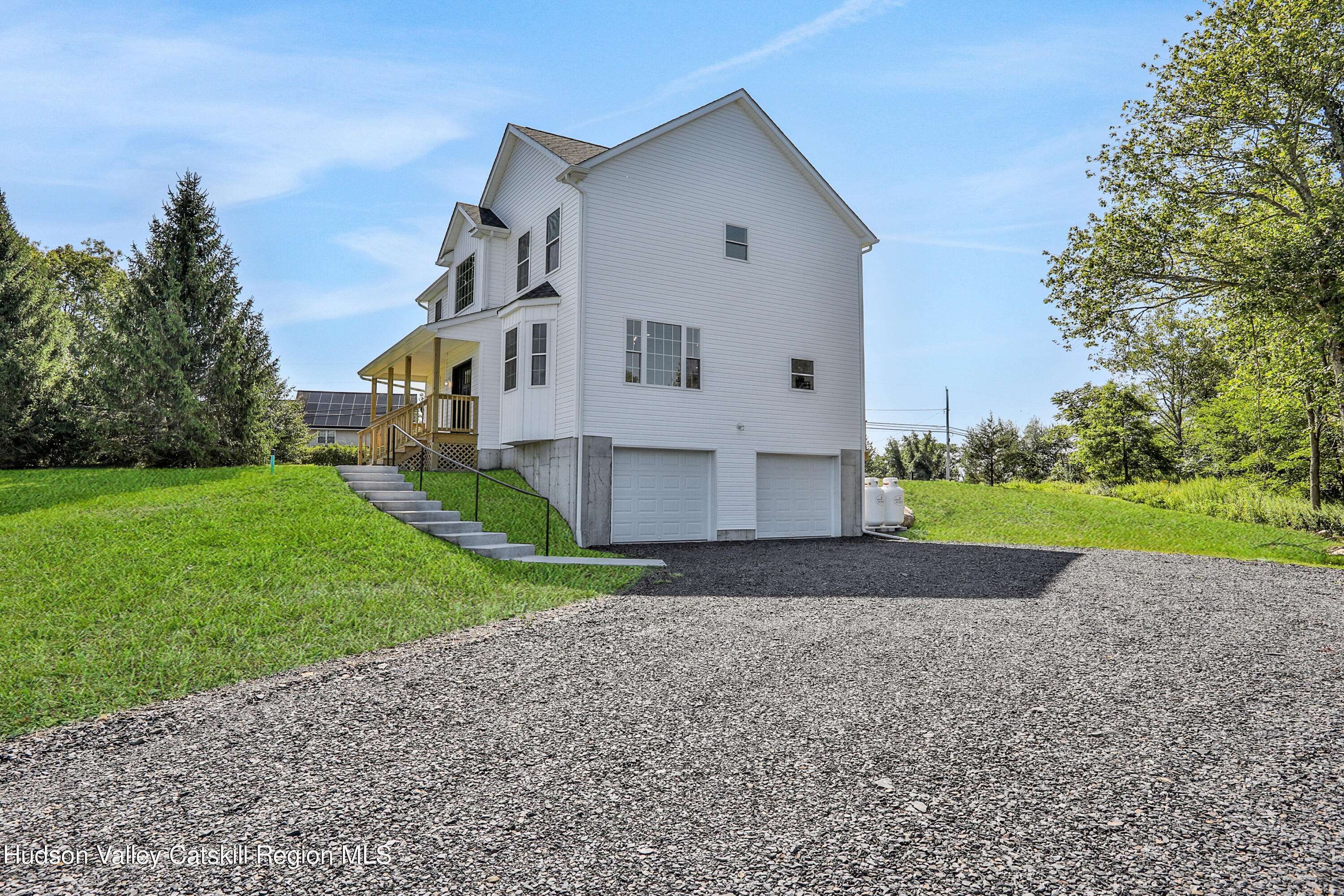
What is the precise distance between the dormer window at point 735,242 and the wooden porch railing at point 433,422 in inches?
258

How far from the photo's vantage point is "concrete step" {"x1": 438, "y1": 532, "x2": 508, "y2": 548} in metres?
10.7

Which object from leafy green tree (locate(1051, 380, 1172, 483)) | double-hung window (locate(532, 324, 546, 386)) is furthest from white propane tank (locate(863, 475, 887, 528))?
leafy green tree (locate(1051, 380, 1172, 483))

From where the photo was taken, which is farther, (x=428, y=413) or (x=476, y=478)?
(x=428, y=413)

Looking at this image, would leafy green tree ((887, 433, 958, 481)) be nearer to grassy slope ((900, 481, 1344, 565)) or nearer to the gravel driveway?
grassy slope ((900, 481, 1344, 565))

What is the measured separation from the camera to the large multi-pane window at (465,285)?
17.5 meters

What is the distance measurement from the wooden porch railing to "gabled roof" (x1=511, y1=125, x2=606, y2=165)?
565cm

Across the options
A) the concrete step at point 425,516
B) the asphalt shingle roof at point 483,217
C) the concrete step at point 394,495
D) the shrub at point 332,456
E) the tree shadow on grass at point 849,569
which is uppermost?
the asphalt shingle roof at point 483,217

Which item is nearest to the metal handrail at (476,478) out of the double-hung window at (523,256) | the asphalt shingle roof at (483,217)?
the double-hung window at (523,256)

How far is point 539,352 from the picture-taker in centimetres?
1416

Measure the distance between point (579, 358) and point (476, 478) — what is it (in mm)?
3161

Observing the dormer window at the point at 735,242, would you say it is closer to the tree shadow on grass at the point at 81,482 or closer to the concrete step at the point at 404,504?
the concrete step at the point at 404,504

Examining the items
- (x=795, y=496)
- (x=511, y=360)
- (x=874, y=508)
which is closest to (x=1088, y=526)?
(x=874, y=508)

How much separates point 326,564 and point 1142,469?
35.7m

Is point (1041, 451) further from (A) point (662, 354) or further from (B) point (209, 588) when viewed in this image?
(B) point (209, 588)
